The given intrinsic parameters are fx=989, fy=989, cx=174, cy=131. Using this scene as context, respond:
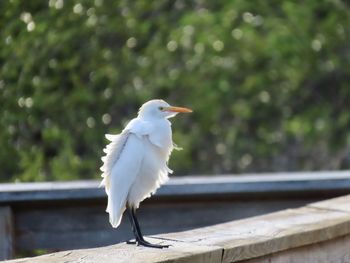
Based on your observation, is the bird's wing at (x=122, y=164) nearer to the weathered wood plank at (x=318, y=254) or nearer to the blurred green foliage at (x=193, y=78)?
the weathered wood plank at (x=318, y=254)

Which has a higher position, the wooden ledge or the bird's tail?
the bird's tail

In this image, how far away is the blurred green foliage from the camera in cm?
847

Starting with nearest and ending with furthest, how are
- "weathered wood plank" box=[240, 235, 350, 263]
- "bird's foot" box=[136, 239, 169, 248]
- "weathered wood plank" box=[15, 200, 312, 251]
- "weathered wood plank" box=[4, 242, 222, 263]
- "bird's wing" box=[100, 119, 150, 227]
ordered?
1. "weathered wood plank" box=[4, 242, 222, 263]
2. "bird's foot" box=[136, 239, 169, 248]
3. "weathered wood plank" box=[240, 235, 350, 263]
4. "bird's wing" box=[100, 119, 150, 227]
5. "weathered wood plank" box=[15, 200, 312, 251]

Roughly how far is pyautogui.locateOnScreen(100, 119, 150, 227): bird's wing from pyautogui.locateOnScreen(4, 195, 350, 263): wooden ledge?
0.66 feet

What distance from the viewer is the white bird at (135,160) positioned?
356 centimetres

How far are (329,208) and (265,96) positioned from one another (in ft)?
21.1

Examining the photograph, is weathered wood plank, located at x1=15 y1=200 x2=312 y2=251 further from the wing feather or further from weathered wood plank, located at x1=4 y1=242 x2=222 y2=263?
weathered wood plank, located at x1=4 y1=242 x2=222 y2=263

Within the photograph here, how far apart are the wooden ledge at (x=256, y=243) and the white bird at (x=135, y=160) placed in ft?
0.63

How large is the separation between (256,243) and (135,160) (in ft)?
1.85

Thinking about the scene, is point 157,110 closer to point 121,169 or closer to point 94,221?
point 121,169

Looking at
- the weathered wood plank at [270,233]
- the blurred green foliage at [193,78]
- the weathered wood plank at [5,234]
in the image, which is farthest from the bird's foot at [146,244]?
the blurred green foliage at [193,78]

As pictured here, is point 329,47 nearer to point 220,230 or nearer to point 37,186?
point 37,186

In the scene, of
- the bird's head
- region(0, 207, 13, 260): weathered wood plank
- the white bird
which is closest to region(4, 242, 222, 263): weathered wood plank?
the white bird

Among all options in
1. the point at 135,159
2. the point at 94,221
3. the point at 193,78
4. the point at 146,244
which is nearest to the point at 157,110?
the point at 135,159
